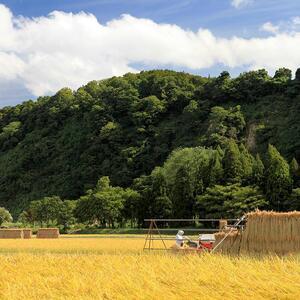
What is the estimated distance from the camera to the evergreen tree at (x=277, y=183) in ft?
210

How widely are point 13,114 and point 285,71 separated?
68917 millimetres

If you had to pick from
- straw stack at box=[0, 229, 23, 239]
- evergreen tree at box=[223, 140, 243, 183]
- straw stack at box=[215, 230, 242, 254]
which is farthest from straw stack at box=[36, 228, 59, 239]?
straw stack at box=[215, 230, 242, 254]

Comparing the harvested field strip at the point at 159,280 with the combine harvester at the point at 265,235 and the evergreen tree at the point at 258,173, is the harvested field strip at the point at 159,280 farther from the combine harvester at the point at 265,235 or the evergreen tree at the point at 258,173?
the evergreen tree at the point at 258,173

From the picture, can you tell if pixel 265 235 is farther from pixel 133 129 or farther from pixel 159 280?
pixel 133 129

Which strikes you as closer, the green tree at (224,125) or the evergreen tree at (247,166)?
the evergreen tree at (247,166)

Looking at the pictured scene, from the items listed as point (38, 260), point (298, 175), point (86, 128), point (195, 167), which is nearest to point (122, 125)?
point (86, 128)

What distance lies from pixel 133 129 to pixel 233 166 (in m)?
50.9

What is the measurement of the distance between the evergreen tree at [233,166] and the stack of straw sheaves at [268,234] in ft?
160

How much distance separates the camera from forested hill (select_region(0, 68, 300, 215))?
100 metres

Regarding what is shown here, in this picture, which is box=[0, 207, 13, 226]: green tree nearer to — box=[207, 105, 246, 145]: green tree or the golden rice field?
box=[207, 105, 246, 145]: green tree

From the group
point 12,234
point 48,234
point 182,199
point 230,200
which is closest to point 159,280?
point 48,234

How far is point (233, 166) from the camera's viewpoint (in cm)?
7019

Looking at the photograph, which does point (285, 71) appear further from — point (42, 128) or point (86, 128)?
point (42, 128)

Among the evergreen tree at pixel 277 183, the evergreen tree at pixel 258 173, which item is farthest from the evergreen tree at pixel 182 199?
the evergreen tree at pixel 277 183
